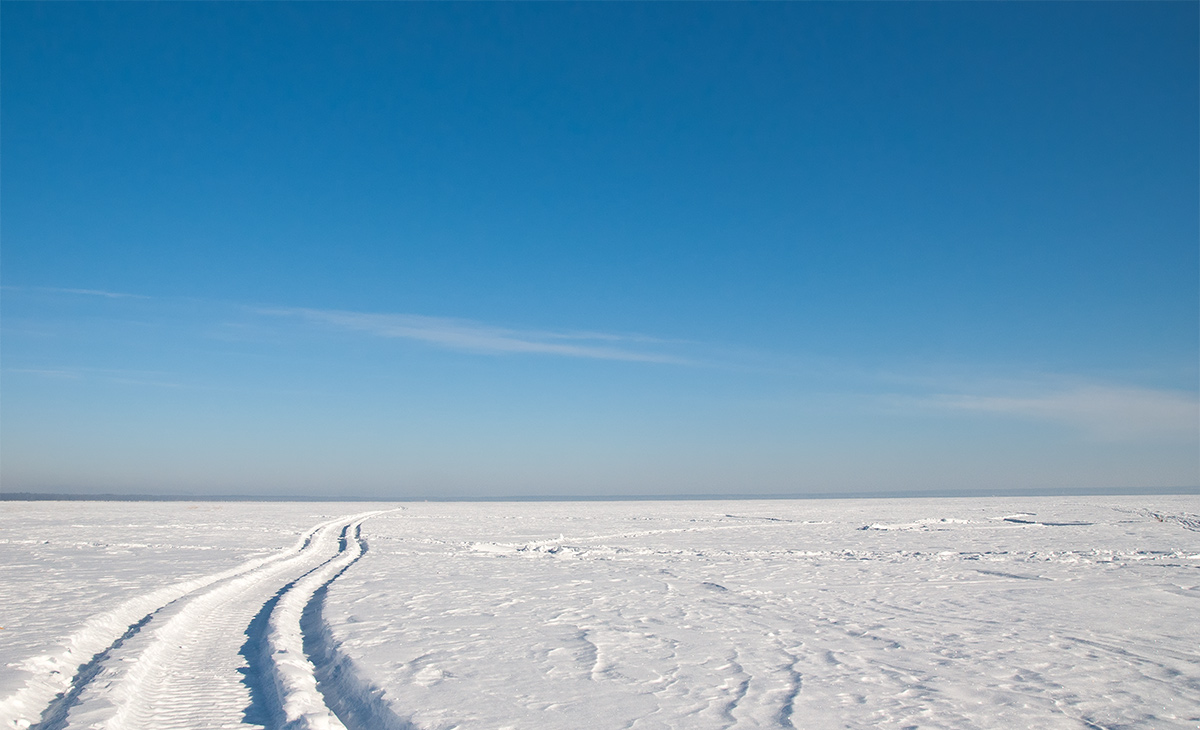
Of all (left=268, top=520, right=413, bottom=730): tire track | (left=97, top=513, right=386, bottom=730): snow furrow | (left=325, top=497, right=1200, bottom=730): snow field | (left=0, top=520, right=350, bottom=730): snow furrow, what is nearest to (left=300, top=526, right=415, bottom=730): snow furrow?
(left=268, top=520, right=413, bottom=730): tire track

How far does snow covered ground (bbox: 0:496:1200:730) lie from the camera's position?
4117 mm

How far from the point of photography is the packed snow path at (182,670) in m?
3.99

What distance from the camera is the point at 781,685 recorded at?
457 centimetres

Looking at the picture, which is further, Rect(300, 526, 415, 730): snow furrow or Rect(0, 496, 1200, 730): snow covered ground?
Rect(0, 496, 1200, 730): snow covered ground

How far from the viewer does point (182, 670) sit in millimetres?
4984

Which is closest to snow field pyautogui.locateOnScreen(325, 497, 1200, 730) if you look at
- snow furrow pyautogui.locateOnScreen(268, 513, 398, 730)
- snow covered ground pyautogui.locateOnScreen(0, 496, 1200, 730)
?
snow covered ground pyautogui.locateOnScreen(0, 496, 1200, 730)

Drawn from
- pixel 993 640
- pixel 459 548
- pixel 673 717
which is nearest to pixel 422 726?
pixel 673 717

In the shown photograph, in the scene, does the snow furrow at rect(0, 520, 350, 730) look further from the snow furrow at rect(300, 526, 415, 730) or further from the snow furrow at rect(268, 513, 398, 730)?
the snow furrow at rect(300, 526, 415, 730)

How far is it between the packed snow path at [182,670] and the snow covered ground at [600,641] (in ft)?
0.09

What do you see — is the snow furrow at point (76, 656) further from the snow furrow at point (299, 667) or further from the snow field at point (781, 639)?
the snow field at point (781, 639)

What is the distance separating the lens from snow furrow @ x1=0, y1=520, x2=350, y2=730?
4.15 m

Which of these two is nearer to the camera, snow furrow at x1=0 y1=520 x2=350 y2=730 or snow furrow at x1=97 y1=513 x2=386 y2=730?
snow furrow at x1=97 y1=513 x2=386 y2=730

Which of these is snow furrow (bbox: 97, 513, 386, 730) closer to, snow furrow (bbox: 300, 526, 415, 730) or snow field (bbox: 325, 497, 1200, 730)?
snow furrow (bbox: 300, 526, 415, 730)

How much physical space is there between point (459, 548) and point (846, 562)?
7346 mm
